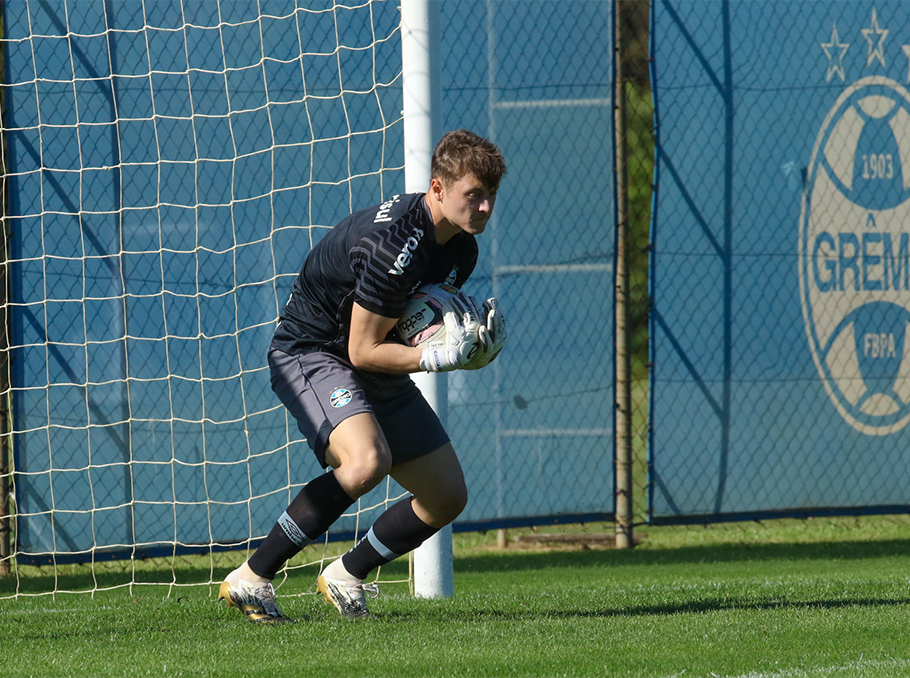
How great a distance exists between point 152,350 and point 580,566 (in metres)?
3.03

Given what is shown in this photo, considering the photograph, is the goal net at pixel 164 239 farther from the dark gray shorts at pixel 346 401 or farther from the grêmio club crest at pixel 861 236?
the grêmio club crest at pixel 861 236

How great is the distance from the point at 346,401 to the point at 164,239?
323cm

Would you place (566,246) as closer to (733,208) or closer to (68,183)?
(733,208)

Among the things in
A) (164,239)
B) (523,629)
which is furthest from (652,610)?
(164,239)

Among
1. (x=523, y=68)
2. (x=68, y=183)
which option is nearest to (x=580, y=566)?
(x=523, y=68)

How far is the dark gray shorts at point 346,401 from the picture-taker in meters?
4.35

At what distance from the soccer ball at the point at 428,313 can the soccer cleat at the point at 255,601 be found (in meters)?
1.15

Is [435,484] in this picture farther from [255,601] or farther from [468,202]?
[468,202]

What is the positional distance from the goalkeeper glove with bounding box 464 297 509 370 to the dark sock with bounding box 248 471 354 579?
73 centimetres

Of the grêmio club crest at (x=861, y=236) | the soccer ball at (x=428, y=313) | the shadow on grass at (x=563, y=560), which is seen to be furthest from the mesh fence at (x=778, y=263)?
the soccer ball at (x=428, y=313)

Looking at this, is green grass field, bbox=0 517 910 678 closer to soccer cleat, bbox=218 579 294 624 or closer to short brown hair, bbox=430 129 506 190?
soccer cleat, bbox=218 579 294 624

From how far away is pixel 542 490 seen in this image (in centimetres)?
757

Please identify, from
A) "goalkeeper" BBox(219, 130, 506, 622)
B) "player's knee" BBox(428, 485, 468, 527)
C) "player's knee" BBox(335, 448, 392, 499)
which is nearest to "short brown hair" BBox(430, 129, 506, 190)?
"goalkeeper" BBox(219, 130, 506, 622)

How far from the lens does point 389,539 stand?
4680 millimetres
